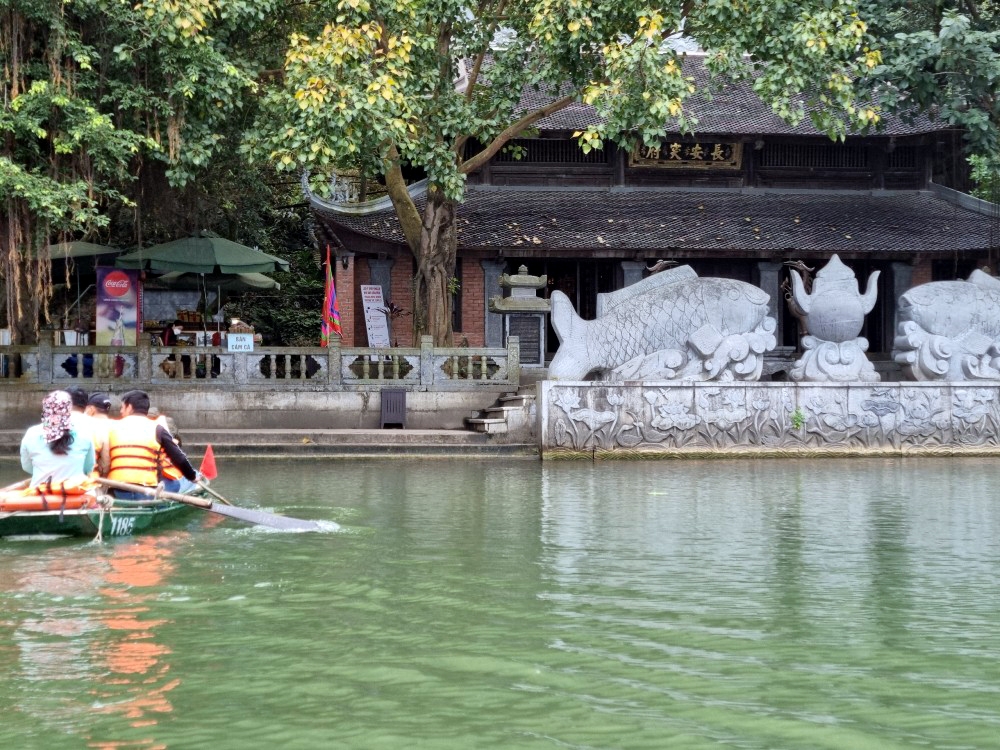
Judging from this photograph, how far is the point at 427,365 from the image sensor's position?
20.3m

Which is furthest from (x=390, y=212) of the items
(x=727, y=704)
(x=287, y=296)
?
(x=727, y=704)

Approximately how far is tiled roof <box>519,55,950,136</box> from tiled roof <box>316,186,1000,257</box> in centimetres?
161

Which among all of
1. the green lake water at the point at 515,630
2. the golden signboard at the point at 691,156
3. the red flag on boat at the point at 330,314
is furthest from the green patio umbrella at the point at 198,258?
the green lake water at the point at 515,630

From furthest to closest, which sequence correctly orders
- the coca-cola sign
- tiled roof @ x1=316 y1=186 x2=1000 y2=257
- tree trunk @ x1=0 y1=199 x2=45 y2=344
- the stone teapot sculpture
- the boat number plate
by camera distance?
tiled roof @ x1=316 y1=186 x2=1000 y2=257, the coca-cola sign, the stone teapot sculpture, tree trunk @ x1=0 y1=199 x2=45 y2=344, the boat number plate

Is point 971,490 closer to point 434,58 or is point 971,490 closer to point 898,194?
point 434,58

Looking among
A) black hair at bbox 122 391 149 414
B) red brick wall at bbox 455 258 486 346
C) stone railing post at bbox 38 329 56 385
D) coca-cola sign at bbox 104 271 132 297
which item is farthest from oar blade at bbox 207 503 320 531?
red brick wall at bbox 455 258 486 346

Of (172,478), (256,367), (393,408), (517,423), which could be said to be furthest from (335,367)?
(172,478)

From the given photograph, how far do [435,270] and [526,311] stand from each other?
6.67 feet

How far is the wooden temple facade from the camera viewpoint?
2500cm

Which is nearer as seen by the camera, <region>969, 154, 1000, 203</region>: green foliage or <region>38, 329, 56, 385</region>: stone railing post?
<region>38, 329, 56, 385</region>: stone railing post

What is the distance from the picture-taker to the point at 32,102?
1717 cm

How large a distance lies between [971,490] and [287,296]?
19.7 m

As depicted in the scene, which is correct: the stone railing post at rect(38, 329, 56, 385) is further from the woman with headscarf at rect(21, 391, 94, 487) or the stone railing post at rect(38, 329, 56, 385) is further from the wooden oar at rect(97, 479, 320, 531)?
the woman with headscarf at rect(21, 391, 94, 487)

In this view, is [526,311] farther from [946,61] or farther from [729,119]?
[946,61]
